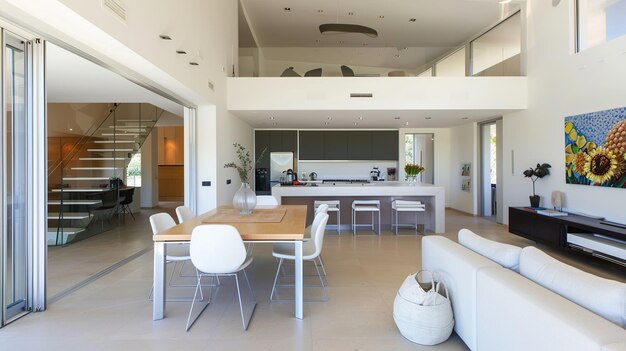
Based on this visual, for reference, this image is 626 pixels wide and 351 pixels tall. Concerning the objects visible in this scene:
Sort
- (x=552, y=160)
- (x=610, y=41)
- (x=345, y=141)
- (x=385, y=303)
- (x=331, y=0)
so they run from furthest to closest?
(x=345, y=141) < (x=331, y=0) < (x=552, y=160) < (x=610, y=41) < (x=385, y=303)

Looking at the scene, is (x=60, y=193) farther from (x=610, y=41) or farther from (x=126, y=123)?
(x=610, y=41)

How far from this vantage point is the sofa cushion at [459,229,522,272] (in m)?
2.02

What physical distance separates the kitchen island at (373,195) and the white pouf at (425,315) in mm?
3770

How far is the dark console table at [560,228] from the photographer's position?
375cm

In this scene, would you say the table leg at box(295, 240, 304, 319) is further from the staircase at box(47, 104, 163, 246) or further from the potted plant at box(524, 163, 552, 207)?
the potted plant at box(524, 163, 552, 207)

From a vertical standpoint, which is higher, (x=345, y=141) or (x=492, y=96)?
(x=492, y=96)

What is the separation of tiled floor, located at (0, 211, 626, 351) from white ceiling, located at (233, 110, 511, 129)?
3566 millimetres

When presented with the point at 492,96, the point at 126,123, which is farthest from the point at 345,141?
the point at 126,123

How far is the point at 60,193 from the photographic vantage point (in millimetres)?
5539

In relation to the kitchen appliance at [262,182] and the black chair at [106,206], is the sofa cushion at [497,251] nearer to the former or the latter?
the black chair at [106,206]

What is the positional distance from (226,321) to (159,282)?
61 centimetres

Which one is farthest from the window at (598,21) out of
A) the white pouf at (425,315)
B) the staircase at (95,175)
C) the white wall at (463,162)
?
the staircase at (95,175)

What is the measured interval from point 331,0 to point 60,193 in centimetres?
612

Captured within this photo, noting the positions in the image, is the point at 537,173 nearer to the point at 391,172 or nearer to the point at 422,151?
the point at 391,172
